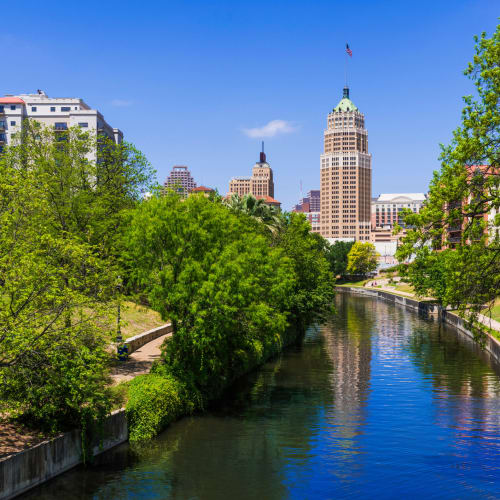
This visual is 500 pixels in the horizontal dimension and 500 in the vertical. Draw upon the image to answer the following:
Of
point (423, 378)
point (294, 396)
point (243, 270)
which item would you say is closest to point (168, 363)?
point (243, 270)

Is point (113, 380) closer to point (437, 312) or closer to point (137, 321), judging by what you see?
point (137, 321)

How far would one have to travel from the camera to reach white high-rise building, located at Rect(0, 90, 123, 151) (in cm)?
13000

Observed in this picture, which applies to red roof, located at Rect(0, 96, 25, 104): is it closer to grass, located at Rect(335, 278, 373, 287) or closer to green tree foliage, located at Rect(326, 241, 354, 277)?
green tree foliage, located at Rect(326, 241, 354, 277)

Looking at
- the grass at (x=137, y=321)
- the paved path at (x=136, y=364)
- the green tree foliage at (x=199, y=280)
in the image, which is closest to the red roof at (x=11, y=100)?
the grass at (x=137, y=321)

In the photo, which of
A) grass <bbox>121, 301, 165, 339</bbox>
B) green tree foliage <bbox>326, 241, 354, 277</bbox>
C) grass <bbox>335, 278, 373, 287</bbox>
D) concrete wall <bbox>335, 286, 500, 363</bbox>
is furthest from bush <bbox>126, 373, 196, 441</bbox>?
grass <bbox>335, 278, 373, 287</bbox>

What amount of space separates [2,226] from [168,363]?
45.4ft

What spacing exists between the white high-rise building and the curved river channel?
98.4 m

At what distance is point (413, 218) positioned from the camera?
67.2 ft

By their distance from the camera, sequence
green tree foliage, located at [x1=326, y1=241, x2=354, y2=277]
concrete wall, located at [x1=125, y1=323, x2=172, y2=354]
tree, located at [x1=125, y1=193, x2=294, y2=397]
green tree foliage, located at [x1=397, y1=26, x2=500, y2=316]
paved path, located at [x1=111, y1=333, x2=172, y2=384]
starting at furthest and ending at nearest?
green tree foliage, located at [x1=326, y1=241, x2=354, y2=277] → concrete wall, located at [x1=125, y1=323, x2=172, y2=354] → paved path, located at [x1=111, y1=333, x2=172, y2=384] → tree, located at [x1=125, y1=193, x2=294, y2=397] → green tree foliage, located at [x1=397, y1=26, x2=500, y2=316]

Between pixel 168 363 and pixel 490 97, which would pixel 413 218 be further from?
pixel 168 363

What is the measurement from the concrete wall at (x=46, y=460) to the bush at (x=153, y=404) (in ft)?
4.02

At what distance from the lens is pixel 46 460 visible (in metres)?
22.7

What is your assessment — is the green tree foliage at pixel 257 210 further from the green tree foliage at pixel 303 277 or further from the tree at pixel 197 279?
the tree at pixel 197 279

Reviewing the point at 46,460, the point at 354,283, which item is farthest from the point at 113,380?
the point at 354,283
